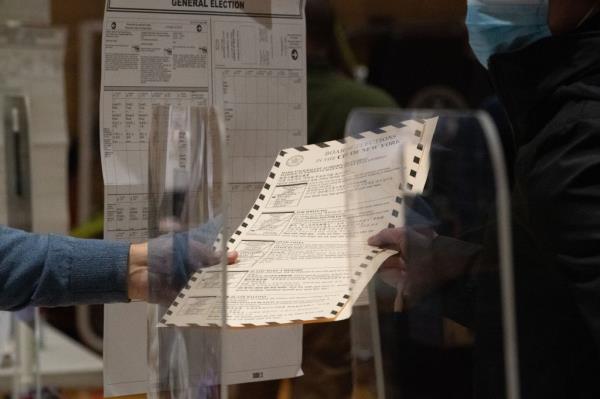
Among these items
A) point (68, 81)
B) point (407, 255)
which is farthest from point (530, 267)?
point (68, 81)

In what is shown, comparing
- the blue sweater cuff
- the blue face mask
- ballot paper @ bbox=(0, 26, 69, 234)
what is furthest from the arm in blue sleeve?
ballot paper @ bbox=(0, 26, 69, 234)

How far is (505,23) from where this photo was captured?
115 cm

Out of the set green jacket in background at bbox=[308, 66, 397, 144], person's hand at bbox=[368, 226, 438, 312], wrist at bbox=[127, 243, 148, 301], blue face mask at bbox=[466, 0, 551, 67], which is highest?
blue face mask at bbox=[466, 0, 551, 67]

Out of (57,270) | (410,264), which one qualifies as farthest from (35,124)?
(410,264)

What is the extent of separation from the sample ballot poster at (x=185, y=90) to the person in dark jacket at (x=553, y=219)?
39cm

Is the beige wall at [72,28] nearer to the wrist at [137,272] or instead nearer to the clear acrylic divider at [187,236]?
the wrist at [137,272]

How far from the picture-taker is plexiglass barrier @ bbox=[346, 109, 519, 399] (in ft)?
2.45

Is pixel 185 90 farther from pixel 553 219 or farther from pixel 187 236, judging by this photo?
pixel 553 219

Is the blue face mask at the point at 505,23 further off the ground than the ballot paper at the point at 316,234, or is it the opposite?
the blue face mask at the point at 505,23

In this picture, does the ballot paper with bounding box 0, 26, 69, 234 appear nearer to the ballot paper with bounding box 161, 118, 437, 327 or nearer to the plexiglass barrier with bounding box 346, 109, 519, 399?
the ballot paper with bounding box 161, 118, 437, 327

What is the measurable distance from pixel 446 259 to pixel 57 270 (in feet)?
1.71

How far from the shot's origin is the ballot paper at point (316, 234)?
87cm

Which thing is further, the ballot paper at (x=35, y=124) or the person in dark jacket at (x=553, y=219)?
the ballot paper at (x=35, y=124)

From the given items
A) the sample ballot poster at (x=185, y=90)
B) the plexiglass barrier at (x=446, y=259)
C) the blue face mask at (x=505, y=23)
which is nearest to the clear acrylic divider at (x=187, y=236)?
the plexiglass barrier at (x=446, y=259)
